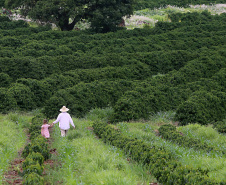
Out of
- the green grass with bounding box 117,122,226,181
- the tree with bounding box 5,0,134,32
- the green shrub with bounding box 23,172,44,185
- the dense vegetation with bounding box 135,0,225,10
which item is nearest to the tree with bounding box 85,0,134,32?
the tree with bounding box 5,0,134,32

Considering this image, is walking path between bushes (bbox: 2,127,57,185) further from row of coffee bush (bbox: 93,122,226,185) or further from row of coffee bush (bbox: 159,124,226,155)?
row of coffee bush (bbox: 159,124,226,155)

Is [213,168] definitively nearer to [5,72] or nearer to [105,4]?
[5,72]

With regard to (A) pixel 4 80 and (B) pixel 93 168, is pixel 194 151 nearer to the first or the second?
(B) pixel 93 168

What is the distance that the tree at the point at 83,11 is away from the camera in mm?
31844

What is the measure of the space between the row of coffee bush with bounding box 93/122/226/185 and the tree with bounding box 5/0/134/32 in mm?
23740

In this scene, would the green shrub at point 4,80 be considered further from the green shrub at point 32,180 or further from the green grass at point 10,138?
the green shrub at point 32,180

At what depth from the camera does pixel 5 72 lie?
1986 centimetres

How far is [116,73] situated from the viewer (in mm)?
21094

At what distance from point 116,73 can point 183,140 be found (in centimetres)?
1052

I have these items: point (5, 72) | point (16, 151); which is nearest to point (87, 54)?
point (5, 72)

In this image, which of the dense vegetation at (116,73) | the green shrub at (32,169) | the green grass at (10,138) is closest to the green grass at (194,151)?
the dense vegetation at (116,73)

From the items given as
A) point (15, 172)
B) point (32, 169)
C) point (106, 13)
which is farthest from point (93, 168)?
point (106, 13)

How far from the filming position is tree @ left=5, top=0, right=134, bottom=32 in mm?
31844

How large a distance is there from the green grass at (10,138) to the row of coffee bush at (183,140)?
517cm
